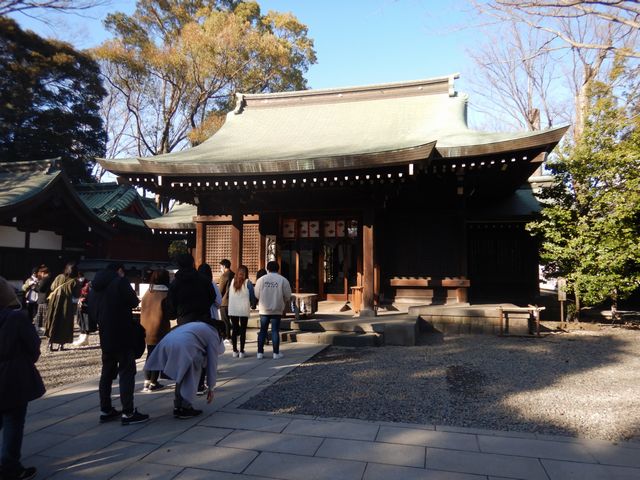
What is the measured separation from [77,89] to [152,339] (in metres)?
25.2

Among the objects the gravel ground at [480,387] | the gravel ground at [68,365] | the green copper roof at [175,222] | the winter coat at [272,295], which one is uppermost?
the green copper roof at [175,222]

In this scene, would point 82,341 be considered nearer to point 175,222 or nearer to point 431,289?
point 175,222

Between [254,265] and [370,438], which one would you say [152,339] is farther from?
[254,265]

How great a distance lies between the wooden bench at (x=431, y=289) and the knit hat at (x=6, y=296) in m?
9.04

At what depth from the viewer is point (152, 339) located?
16.0 feet

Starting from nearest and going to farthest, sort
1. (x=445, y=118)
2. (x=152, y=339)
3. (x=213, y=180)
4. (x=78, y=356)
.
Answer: (x=152, y=339) → (x=78, y=356) → (x=213, y=180) → (x=445, y=118)

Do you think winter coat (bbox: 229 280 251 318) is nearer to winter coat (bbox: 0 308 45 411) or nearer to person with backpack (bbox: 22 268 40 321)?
winter coat (bbox: 0 308 45 411)

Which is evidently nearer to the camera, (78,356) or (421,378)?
(421,378)

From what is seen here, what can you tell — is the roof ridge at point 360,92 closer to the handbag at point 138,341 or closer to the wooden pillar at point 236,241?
the wooden pillar at point 236,241

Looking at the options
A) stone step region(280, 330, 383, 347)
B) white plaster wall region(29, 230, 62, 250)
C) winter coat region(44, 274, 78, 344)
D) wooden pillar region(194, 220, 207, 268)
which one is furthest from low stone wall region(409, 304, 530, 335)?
white plaster wall region(29, 230, 62, 250)

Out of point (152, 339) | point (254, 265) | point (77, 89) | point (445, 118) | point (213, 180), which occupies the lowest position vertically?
point (152, 339)

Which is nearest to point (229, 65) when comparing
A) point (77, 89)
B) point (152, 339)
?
point (77, 89)

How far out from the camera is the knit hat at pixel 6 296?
9.65 feet

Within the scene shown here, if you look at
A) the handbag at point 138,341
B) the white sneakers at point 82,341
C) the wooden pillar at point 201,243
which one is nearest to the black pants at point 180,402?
the handbag at point 138,341
